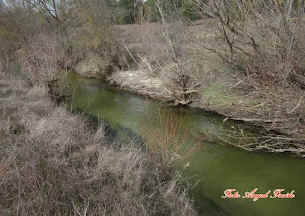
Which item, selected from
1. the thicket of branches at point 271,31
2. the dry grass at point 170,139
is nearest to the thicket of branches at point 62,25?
the dry grass at point 170,139

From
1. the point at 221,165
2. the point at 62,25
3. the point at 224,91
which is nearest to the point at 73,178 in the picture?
the point at 221,165

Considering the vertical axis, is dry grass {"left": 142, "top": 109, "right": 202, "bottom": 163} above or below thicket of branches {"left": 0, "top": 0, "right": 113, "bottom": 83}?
below

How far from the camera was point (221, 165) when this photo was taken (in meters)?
4.59

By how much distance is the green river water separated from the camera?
3479 mm

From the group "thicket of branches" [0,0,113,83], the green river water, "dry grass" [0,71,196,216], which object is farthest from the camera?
"thicket of branches" [0,0,113,83]

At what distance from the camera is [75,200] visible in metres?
2.50

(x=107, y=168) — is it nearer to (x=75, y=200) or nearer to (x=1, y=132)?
(x=75, y=200)

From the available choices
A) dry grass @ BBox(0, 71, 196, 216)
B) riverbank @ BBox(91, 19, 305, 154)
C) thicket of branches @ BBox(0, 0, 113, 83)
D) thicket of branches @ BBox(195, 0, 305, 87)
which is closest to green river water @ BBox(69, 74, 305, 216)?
riverbank @ BBox(91, 19, 305, 154)

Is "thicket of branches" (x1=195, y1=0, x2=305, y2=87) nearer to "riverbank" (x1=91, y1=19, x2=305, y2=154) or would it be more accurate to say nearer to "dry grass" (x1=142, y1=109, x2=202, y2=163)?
"riverbank" (x1=91, y1=19, x2=305, y2=154)

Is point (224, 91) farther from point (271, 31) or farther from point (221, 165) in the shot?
point (221, 165)

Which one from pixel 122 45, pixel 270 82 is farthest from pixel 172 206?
pixel 122 45

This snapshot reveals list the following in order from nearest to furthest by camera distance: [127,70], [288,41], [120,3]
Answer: [288,41] → [127,70] → [120,3]

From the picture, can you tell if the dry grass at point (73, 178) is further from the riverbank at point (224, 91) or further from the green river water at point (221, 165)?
the riverbank at point (224, 91)

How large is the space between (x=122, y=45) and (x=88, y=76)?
12.0 feet
